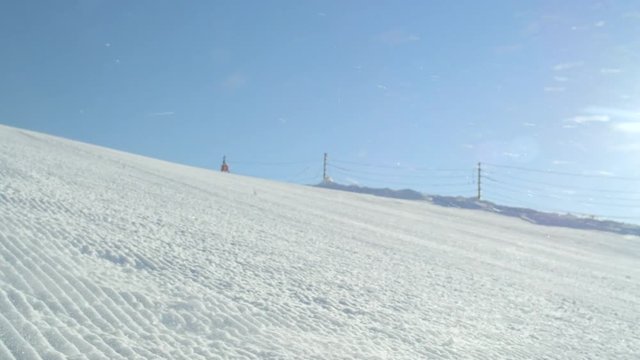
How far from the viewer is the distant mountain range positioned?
834 inches

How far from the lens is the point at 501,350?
5.03 m

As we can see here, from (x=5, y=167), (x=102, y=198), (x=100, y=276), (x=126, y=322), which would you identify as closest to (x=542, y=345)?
(x=126, y=322)

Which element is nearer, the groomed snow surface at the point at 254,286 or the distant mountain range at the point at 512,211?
the groomed snow surface at the point at 254,286

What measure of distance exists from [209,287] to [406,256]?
4535mm

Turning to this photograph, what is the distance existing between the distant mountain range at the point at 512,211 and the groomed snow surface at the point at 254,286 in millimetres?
9635

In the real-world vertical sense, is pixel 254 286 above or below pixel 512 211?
below

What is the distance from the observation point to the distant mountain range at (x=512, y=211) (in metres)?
21.2

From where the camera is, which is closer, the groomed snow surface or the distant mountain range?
the groomed snow surface

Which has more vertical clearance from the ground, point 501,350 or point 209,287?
point 209,287

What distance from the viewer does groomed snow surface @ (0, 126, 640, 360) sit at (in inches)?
→ 163

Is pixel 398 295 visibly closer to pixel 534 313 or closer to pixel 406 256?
pixel 534 313

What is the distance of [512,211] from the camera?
2317 centimetres

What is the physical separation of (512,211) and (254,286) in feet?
63.7

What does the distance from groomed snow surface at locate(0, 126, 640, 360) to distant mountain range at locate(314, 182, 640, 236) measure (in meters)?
9.64
